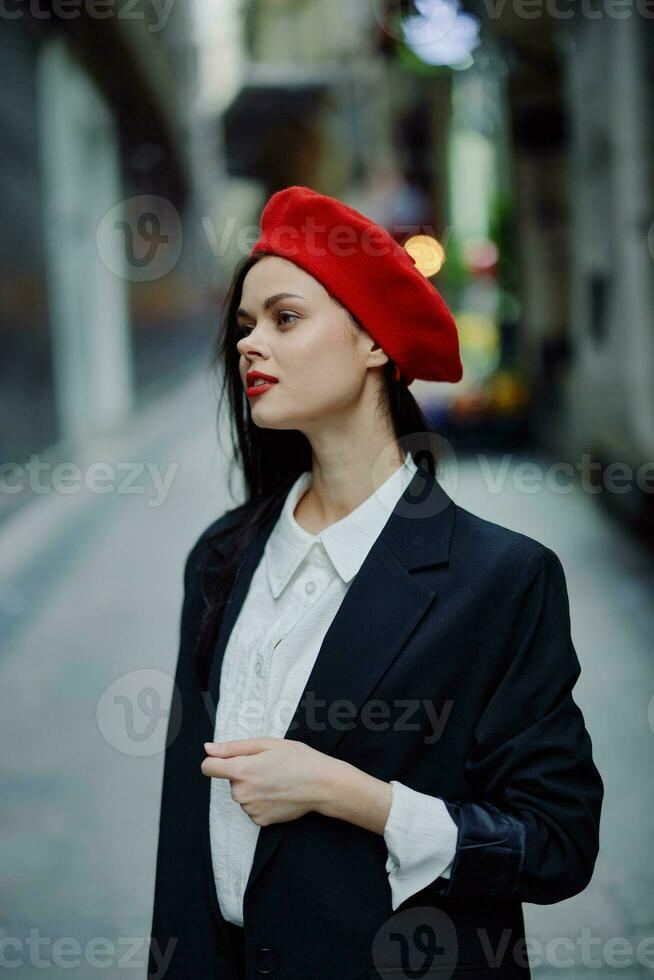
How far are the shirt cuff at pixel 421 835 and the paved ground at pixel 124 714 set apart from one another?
181 centimetres

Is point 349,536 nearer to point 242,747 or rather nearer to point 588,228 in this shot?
point 242,747

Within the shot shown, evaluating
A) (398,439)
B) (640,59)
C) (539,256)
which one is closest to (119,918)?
(398,439)

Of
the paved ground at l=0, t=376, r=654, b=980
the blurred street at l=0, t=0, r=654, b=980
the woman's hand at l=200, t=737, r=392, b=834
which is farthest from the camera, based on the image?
the blurred street at l=0, t=0, r=654, b=980

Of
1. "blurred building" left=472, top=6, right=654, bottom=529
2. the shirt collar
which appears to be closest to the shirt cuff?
the shirt collar

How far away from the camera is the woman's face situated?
5.21 feet

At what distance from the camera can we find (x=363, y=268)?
157 cm

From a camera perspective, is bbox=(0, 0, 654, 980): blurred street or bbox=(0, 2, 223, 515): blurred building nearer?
bbox=(0, 0, 654, 980): blurred street

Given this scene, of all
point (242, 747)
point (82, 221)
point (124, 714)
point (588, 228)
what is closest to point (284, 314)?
point (242, 747)

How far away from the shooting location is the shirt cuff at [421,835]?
1.46 m

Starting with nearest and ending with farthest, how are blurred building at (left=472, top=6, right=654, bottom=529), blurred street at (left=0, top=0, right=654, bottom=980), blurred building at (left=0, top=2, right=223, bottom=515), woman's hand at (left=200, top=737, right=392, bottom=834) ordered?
1. woman's hand at (left=200, top=737, right=392, bottom=834)
2. blurred street at (left=0, top=0, right=654, bottom=980)
3. blurred building at (left=472, top=6, right=654, bottom=529)
4. blurred building at (left=0, top=2, right=223, bottom=515)

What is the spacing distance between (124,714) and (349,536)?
3761mm

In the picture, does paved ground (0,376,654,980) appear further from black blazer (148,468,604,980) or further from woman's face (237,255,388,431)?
woman's face (237,255,388,431)

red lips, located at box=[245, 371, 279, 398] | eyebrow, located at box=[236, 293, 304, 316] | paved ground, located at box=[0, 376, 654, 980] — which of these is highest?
eyebrow, located at box=[236, 293, 304, 316]

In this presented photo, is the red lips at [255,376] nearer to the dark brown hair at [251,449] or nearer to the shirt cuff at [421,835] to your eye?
the dark brown hair at [251,449]
